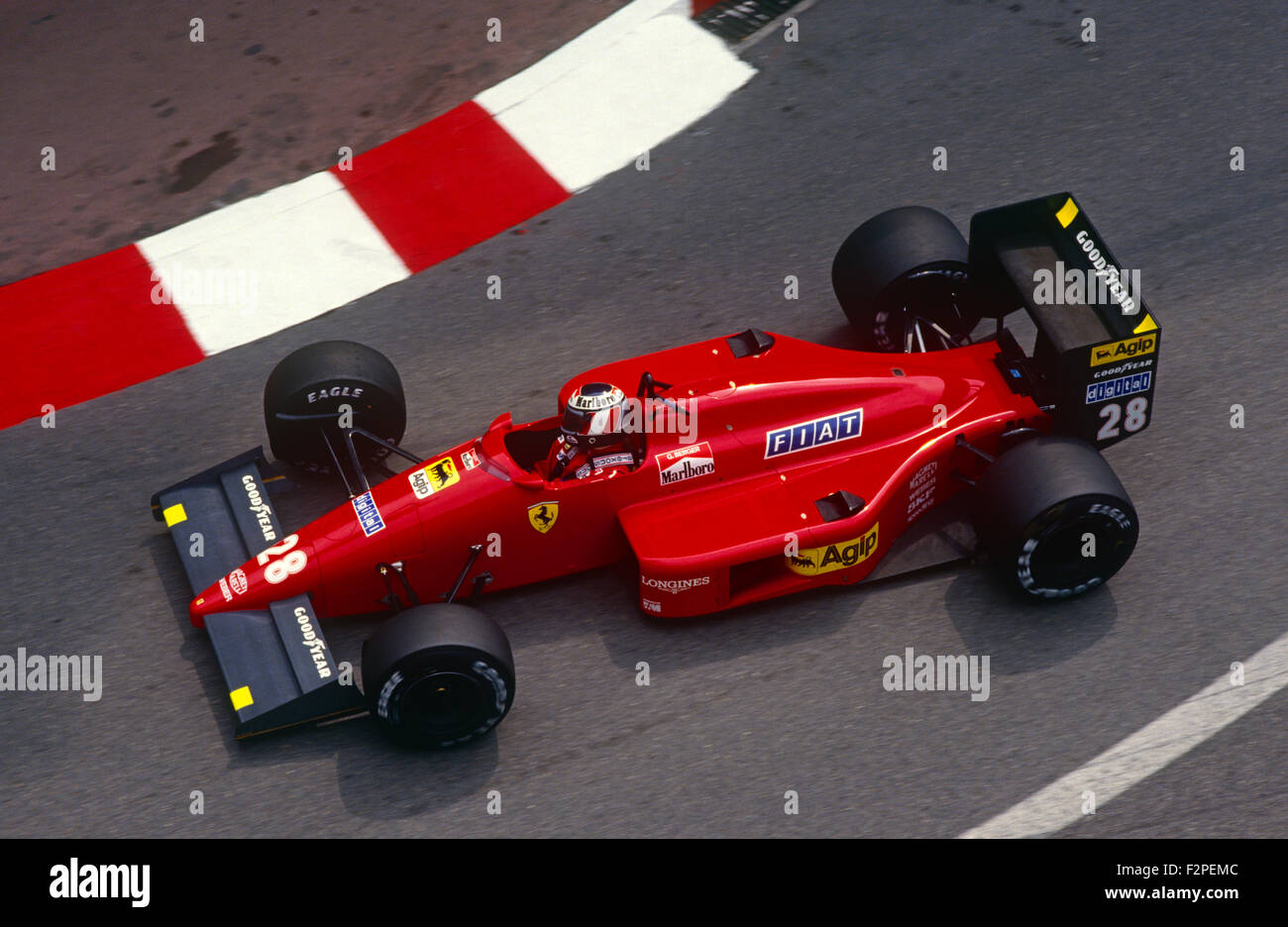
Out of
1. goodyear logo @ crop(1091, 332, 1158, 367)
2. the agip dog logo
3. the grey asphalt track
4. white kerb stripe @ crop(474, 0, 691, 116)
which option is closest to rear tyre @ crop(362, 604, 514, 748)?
the grey asphalt track

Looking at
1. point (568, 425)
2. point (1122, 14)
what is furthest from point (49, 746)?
point (1122, 14)

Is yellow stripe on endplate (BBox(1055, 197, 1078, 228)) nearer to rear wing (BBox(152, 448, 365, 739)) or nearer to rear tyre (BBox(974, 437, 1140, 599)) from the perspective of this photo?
rear tyre (BBox(974, 437, 1140, 599))

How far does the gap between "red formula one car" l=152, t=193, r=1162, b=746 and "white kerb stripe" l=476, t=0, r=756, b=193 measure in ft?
8.64

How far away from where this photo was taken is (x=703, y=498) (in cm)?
609

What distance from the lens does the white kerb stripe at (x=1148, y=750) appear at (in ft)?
18.0

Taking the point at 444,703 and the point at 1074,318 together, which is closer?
the point at 444,703

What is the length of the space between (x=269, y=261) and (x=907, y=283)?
3.66 metres

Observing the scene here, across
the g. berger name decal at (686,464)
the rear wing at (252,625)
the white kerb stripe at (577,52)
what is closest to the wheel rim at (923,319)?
the g. berger name decal at (686,464)

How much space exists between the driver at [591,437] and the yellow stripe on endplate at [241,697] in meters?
1.52

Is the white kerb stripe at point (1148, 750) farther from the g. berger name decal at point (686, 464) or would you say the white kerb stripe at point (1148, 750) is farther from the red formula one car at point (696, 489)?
the g. berger name decal at point (686, 464)

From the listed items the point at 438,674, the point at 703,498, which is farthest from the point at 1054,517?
the point at 438,674

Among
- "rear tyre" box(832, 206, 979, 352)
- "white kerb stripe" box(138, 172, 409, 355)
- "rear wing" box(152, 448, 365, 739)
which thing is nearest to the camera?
"rear wing" box(152, 448, 365, 739)

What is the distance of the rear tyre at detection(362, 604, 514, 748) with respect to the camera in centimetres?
536

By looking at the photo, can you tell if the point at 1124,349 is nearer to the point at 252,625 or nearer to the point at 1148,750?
the point at 1148,750
